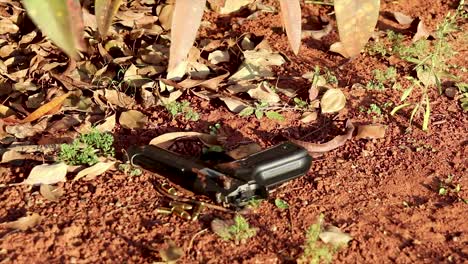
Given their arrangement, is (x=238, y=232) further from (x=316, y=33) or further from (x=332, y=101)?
(x=316, y=33)

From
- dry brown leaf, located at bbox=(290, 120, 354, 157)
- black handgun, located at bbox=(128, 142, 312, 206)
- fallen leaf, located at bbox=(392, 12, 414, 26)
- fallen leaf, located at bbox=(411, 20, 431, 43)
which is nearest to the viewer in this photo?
black handgun, located at bbox=(128, 142, 312, 206)

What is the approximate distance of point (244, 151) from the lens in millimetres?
2109

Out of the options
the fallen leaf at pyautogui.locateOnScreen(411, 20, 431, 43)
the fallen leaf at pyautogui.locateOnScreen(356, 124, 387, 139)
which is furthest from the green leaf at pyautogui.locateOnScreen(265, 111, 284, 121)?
the fallen leaf at pyautogui.locateOnScreen(411, 20, 431, 43)

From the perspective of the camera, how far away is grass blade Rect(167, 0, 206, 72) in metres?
1.63

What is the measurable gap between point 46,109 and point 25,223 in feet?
1.60

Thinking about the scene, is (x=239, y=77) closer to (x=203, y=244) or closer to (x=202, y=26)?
(x=202, y=26)

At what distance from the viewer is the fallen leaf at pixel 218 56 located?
2.51 metres

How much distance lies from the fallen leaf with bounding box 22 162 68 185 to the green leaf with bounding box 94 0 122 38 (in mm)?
459

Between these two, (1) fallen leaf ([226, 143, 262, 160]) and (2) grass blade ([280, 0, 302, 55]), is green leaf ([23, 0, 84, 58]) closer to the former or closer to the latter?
(2) grass blade ([280, 0, 302, 55])

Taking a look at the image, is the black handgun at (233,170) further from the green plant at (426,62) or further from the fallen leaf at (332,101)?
the green plant at (426,62)

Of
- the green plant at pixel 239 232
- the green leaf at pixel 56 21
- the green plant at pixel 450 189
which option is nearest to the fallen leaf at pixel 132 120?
the green plant at pixel 239 232

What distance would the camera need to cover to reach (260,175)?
1935 millimetres

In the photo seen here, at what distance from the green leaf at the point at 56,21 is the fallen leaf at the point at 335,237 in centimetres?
84

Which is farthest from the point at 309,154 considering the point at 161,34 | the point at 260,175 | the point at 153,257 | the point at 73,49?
the point at 73,49
